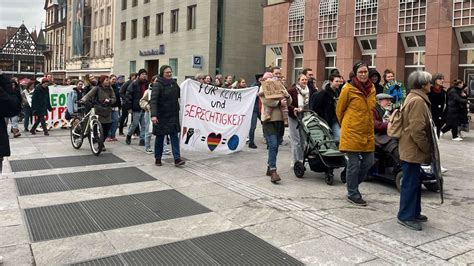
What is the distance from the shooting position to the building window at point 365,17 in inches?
823

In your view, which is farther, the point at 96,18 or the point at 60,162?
the point at 96,18

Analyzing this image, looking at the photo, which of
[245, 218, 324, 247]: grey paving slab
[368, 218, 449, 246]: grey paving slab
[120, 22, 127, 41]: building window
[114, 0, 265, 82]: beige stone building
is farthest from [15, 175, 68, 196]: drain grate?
[120, 22, 127, 41]: building window

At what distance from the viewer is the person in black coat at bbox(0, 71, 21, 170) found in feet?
13.8

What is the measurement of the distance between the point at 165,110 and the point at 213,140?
179cm

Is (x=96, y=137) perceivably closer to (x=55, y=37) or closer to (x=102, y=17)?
(x=102, y=17)

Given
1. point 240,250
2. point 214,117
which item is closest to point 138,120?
point 214,117

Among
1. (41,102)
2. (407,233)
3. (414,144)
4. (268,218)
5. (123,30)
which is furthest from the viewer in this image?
(123,30)

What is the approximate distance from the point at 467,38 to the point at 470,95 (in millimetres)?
2249

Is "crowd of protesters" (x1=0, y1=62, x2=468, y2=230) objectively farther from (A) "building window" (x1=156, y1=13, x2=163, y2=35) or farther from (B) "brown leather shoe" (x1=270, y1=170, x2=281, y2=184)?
(A) "building window" (x1=156, y1=13, x2=163, y2=35)

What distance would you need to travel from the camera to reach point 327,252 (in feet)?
14.7

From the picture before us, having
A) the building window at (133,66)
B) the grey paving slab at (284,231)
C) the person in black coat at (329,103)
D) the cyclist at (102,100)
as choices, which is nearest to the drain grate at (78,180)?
the cyclist at (102,100)

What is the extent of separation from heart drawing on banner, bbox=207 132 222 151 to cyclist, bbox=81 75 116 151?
2491mm

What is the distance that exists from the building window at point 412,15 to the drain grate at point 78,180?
49.5ft

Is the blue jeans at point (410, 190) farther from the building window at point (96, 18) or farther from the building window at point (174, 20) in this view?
the building window at point (96, 18)
